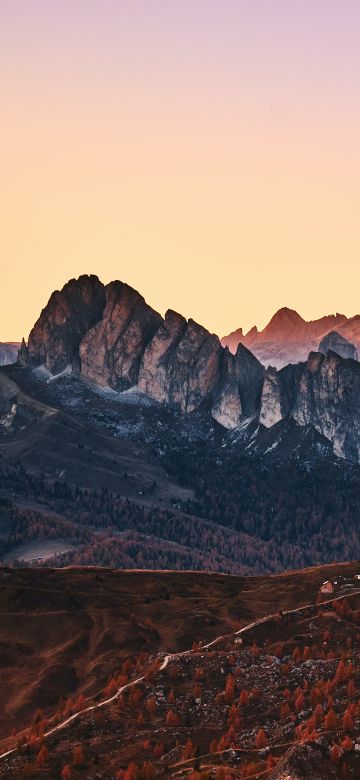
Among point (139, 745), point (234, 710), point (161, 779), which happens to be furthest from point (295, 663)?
point (161, 779)

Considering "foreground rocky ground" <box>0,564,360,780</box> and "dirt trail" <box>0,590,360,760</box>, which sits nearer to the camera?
"foreground rocky ground" <box>0,564,360,780</box>

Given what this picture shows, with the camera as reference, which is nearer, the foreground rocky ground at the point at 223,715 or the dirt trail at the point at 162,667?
the foreground rocky ground at the point at 223,715

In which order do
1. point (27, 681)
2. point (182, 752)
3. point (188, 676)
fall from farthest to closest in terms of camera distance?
point (27, 681), point (188, 676), point (182, 752)

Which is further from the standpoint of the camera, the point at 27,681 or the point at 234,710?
the point at 27,681

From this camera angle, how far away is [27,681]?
7470 inches

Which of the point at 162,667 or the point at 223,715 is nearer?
the point at 223,715

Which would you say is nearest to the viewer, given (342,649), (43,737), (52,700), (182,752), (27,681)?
(182,752)

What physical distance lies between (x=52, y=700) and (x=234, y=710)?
175ft

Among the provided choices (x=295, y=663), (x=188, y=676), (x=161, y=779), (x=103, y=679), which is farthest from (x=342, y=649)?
(x=161, y=779)

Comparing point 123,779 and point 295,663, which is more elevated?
point 295,663

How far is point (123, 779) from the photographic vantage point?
112250 mm

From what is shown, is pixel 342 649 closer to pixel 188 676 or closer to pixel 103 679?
pixel 188 676

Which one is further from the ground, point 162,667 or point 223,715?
point 162,667

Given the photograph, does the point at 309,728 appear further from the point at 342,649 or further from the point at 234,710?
the point at 342,649
